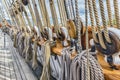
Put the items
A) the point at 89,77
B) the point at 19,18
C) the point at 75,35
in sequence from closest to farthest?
the point at 89,77 → the point at 75,35 → the point at 19,18

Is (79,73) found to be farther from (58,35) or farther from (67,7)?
(67,7)

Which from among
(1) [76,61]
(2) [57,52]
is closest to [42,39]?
(2) [57,52]

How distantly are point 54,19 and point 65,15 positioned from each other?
17cm

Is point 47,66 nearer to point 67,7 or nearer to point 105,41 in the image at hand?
point 67,7

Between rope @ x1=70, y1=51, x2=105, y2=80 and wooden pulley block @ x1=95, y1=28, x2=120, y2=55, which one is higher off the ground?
wooden pulley block @ x1=95, y1=28, x2=120, y2=55

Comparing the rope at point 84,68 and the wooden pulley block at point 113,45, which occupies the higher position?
the wooden pulley block at point 113,45

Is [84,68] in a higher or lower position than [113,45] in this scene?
lower

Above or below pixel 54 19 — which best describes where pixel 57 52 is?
below

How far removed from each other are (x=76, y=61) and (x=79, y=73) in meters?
0.07

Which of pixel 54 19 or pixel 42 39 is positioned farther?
pixel 42 39

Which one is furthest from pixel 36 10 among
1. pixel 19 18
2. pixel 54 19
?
pixel 19 18

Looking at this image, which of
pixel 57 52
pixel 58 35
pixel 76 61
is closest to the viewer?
pixel 76 61

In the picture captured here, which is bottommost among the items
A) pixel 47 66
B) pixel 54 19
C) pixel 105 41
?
pixel 47 66

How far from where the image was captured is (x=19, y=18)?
5.52 meters
